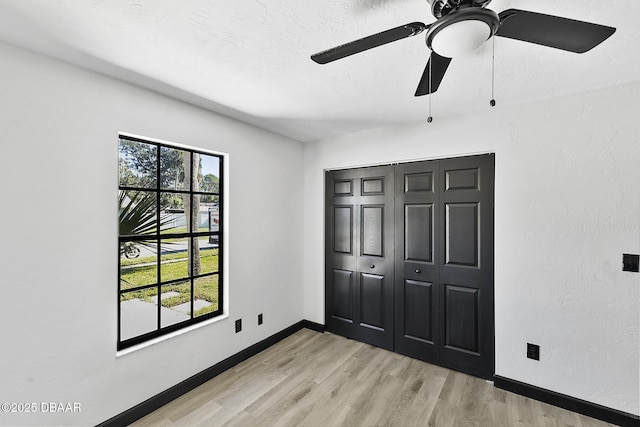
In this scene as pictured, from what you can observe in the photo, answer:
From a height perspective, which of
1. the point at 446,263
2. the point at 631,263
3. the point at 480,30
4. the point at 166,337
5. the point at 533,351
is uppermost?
the point at 480,30

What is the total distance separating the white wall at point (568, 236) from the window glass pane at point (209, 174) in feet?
6.86

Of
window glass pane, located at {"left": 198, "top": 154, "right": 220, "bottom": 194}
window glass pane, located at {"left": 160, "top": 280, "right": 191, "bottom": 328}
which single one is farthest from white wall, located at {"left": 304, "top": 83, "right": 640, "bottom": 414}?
window glass pane, located at {"left": 160, "top": 280, "right": 191, "bottom": 328}

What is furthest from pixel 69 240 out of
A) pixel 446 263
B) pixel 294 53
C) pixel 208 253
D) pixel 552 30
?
pixel 446 263

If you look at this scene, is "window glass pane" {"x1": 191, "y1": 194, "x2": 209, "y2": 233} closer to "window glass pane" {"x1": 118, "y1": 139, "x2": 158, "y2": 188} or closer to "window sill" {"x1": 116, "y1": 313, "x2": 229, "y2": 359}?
"window glass pane" {"x1": 118, "y1": 139, "x2": 158, "y2": 188}

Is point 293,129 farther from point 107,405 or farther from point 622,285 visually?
point 622,285

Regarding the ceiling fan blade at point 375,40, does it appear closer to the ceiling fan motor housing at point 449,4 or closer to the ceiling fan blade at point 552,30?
the ceiling fan motor housing at point 449,4

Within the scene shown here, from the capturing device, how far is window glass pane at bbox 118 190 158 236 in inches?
85.1

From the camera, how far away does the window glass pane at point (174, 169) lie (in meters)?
2.40

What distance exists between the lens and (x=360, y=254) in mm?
3359

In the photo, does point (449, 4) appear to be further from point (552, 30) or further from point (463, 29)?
point (552, 30)

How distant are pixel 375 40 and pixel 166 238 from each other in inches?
83.2

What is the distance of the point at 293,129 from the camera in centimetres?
319

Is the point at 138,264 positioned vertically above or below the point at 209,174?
below

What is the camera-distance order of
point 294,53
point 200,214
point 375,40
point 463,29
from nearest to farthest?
point 463,29 < point 375,40 < point 294,53 < point 200,214
